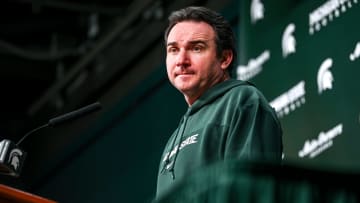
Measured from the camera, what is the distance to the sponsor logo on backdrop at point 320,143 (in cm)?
495

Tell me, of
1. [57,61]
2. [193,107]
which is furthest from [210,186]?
[57,61]

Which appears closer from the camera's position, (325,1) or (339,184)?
(339,184)

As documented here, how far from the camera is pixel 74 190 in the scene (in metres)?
8.05

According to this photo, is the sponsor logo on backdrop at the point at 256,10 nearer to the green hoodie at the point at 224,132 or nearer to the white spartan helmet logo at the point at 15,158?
the green hoodie at the point at 224,132


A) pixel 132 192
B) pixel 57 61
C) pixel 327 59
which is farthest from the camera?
pixel 57 61

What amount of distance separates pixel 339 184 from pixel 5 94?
6429mm

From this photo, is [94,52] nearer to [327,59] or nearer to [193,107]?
[327,59]

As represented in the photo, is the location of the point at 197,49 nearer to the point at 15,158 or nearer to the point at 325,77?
the point at 15,158

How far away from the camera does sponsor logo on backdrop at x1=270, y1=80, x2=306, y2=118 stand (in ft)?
17.4

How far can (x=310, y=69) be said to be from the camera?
17.3ft

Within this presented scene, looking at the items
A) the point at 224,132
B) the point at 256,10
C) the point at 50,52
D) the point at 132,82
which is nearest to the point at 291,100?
the point at 256,10

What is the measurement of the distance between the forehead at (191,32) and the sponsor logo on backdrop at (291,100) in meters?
1.51

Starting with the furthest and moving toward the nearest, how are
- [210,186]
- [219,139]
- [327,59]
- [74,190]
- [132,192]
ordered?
[74,190], [132,192], [327,59], [219,139], [210,186]

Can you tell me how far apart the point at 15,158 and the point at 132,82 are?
3976 mm
